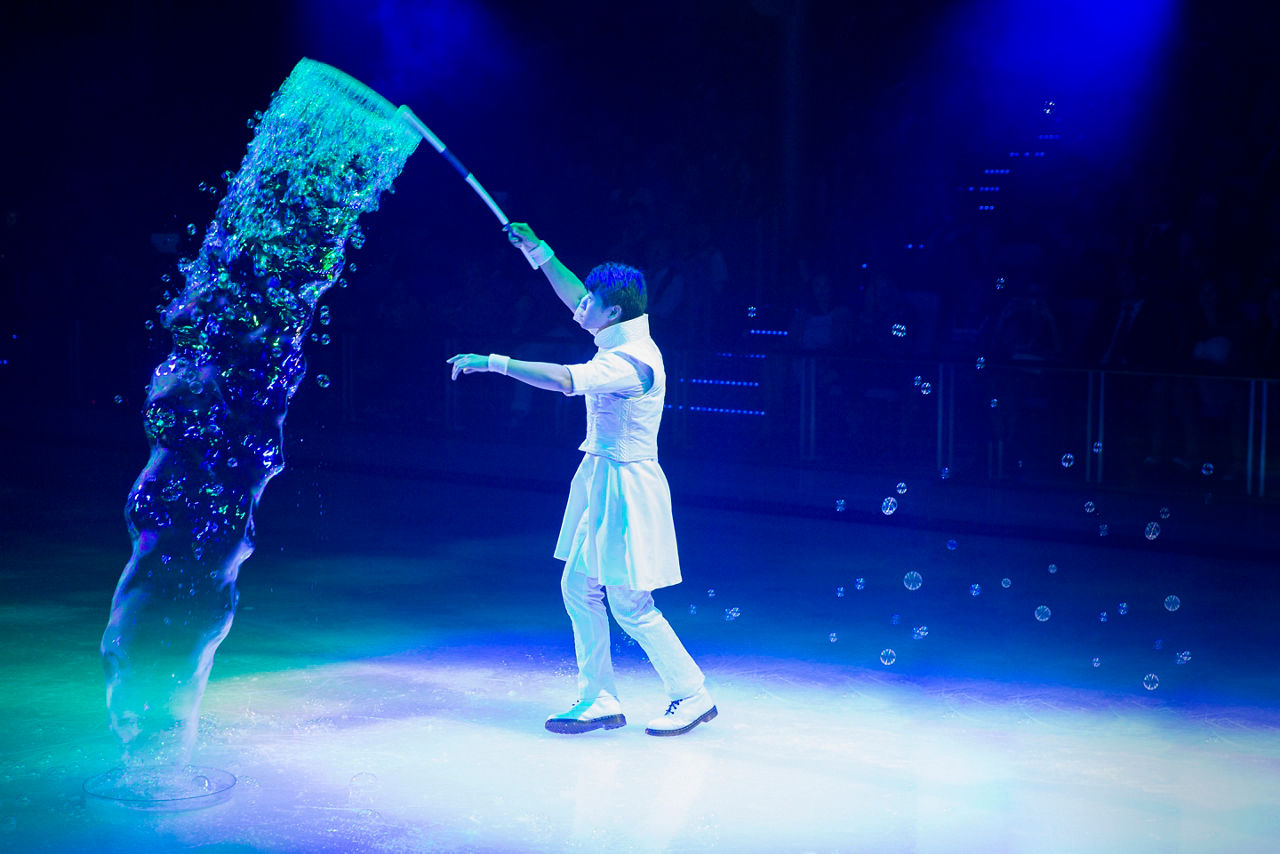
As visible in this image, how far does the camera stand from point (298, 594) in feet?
35.1

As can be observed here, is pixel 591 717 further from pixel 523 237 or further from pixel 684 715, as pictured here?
pixel 523 237

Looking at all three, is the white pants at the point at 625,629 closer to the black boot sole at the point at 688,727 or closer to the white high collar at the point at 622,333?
the black boot sole at the point at 688,727

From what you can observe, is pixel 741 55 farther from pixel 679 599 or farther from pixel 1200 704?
pixel 1200 704

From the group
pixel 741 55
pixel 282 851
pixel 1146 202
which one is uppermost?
pixel 741 55

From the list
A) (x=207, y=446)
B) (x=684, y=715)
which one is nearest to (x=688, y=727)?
(x=684, y=715)

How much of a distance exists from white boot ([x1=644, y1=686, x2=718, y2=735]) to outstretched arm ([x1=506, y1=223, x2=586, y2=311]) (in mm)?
1900

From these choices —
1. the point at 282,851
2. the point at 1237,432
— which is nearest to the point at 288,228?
the point at 282,851

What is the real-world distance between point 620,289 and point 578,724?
1.96 meters

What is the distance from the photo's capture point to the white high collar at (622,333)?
7.41 metres

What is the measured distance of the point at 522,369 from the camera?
6910 mm

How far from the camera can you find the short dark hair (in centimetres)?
737

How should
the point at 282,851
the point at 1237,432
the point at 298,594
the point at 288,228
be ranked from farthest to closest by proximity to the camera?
1. the point at 1237,432
2. the point at 298,594
3. the point at 288,228
4. the point at 282,851

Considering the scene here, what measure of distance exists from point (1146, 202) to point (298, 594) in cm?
1072

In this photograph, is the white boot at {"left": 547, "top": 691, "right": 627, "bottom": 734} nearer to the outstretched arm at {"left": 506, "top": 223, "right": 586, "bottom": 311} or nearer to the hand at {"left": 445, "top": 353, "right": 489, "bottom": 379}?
the hand at {"left": 445, "top": 353, "right": 489, "bottom": 379}
